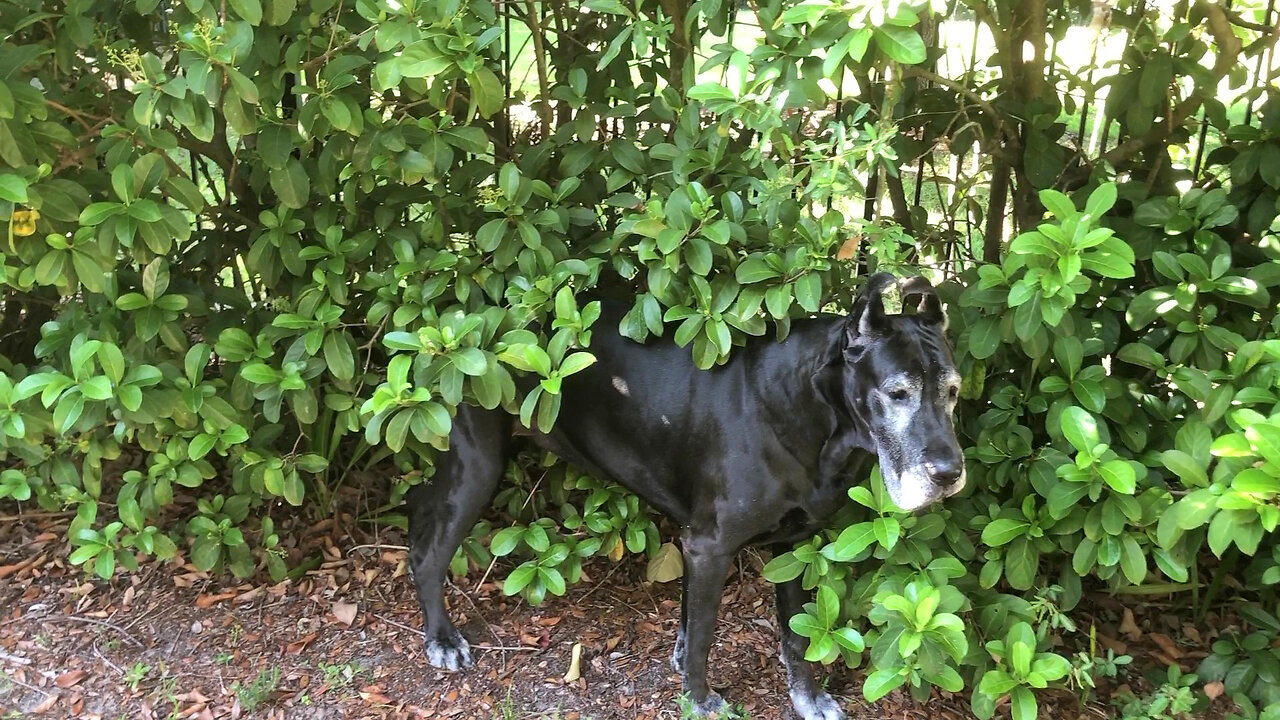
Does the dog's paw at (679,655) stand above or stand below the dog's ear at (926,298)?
below

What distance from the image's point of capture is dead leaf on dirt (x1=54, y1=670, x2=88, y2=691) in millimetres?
3295

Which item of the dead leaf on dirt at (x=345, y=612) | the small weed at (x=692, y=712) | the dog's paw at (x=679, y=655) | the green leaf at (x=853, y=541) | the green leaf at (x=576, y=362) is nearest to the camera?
the green leaf at (x=576, y=362)

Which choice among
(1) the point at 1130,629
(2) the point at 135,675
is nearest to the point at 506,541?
(2) the point at 135,675

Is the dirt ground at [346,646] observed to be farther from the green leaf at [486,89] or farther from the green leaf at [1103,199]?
the green leaf at [486,89]

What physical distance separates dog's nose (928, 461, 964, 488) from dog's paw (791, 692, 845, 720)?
3.85 feet

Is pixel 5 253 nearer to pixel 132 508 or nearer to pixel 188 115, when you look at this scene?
pixel 188 115

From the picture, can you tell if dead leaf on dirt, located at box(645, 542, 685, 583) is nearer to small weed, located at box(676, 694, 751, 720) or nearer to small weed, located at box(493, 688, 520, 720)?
small weed, located at box(676, 694, 751, 720)

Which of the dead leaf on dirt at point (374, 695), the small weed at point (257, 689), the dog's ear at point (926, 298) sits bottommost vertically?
the dead leaf on dirt at point (374, 695)

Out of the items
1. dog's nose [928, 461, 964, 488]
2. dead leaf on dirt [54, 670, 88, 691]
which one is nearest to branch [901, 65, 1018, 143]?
dog's nose [928, 461, 964, 488]

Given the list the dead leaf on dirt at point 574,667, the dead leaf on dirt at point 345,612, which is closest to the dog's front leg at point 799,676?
the dead leaf on dirt at point 574,667

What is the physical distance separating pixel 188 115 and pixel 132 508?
1.49 metres

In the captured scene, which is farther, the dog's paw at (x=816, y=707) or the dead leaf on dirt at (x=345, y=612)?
the dead leaf on dirt at (x=345, y=612)

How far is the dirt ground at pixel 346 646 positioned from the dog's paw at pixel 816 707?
0.20 ft

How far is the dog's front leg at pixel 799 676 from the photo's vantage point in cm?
321
